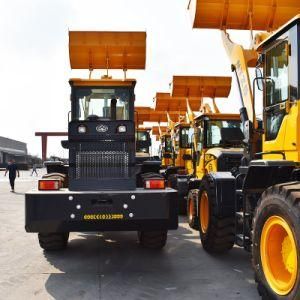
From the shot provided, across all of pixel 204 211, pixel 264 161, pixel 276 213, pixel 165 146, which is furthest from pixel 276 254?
pixel 165 146

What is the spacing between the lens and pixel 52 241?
7742 millimetres

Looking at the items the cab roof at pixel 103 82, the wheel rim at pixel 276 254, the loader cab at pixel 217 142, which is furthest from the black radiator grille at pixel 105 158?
the loader cab at pixel 217 142

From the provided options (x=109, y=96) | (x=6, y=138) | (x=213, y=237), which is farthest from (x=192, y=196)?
(x=6, y=138)

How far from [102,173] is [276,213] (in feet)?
11.1

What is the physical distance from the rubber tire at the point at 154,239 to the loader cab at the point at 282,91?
8.67ft

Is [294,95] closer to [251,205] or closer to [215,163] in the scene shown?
[251,205]

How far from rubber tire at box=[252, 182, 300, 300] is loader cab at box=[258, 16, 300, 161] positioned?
65 centimetres

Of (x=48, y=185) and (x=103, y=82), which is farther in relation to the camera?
(x=103, y=82)

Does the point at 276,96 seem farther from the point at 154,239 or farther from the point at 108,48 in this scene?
the point at 108,48

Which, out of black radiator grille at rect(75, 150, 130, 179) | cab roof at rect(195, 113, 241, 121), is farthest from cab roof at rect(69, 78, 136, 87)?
cab roof at rect(195, 113, 241, 121)

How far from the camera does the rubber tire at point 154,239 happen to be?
25.6 feet

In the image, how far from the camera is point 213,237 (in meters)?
7.38

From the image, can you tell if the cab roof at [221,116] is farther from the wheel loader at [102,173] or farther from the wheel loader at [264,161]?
the wheel loader at [264,161]

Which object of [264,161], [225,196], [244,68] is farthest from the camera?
[225,196]
